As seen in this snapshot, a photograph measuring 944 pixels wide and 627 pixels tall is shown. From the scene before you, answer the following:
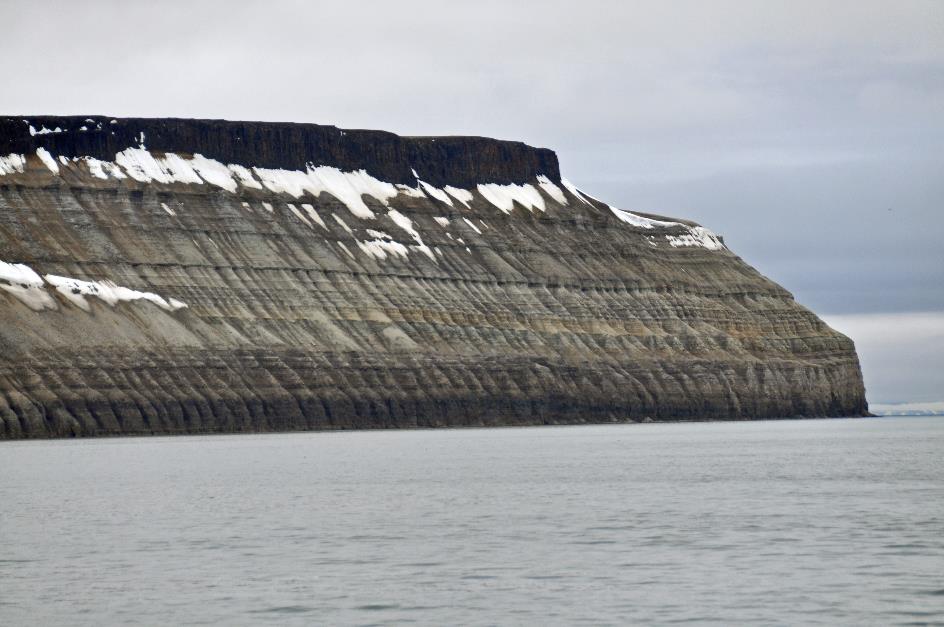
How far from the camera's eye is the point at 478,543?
1850 inches

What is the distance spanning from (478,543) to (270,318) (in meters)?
123

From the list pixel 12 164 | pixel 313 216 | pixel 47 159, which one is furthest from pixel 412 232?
pixel 12 164

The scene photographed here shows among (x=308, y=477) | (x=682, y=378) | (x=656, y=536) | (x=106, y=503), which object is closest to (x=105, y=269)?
(x=682, y=378)

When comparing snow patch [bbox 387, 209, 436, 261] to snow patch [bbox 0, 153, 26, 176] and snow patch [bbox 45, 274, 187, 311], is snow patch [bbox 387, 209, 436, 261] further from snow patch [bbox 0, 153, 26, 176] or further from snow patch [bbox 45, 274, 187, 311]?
snow patch [bbox 0, 153, 26, 176]

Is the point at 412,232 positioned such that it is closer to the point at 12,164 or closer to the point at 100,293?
the point at 12,164

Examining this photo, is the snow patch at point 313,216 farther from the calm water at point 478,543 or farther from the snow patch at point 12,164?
the calm water at point 478,543

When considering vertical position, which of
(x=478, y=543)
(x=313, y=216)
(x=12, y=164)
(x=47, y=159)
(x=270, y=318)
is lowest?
(x=478, y=543)

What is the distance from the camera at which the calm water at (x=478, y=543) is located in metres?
36.0

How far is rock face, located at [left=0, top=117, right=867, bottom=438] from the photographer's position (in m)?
149

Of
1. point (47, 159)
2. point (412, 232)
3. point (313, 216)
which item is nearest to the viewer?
point (47, 159)

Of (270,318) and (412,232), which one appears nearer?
(270,318)

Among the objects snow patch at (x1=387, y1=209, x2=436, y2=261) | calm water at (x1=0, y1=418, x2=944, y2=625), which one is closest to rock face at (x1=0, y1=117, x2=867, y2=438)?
snow patch at (x1=387, y1=209, x2=436, y2=261)

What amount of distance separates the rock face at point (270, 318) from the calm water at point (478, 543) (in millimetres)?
61074

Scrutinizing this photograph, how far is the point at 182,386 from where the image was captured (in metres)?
148
